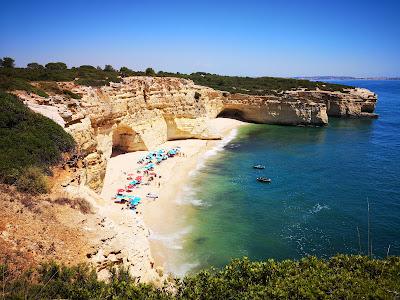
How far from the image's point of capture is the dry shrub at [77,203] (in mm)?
14328

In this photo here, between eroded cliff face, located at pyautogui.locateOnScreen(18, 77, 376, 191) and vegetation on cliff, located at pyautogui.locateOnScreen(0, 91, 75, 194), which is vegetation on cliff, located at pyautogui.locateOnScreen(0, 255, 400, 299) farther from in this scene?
eroded cliff face, located at pyautogui.locateOnScreen(18, 77, 376, 191)

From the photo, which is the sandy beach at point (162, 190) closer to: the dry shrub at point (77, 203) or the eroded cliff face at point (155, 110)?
the dry shrub at point (77, 203)

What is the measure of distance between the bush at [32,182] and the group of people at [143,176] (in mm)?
13676

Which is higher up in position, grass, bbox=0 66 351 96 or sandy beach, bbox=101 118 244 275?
grass, bbox=0 66 351 96

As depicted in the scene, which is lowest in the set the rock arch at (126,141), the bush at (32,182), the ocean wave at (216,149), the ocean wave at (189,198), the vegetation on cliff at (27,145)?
the ocean wave at (189,198)

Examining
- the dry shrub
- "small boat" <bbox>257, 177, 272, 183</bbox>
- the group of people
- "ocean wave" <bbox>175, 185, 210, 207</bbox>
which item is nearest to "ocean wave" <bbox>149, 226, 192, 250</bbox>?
"ocean wave" <bbox>175, 185, 210, 207</bbox>

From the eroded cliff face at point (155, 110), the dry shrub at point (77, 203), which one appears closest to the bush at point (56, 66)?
the eroded cliff face at point (155, 110)

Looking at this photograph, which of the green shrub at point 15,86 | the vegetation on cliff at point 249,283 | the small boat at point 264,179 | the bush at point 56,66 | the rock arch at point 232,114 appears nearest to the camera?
the vegetation on cliff at point 249,283

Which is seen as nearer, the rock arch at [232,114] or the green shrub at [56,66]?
the green shrub at [56,66]

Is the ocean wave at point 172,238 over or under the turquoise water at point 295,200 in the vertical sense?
under

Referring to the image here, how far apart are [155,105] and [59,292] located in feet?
129

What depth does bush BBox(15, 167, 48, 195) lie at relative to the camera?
14.2 metres

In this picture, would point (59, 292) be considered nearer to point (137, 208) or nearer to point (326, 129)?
point (137, 208)

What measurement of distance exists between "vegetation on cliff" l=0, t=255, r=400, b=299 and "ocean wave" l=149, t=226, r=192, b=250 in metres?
11.6
